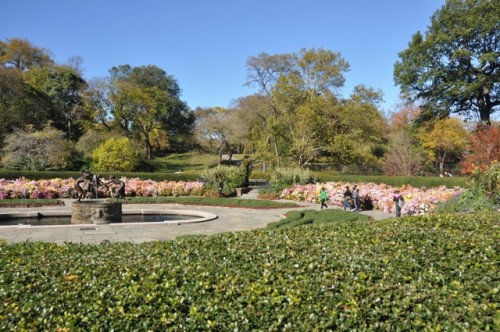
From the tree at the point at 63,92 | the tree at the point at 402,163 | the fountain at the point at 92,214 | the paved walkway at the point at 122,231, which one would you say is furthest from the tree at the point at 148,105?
the paved walkway at the point at 122,231

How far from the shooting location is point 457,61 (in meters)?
32.2

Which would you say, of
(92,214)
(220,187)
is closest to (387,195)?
(220,187)

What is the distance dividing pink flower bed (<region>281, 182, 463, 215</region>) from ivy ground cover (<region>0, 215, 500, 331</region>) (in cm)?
912

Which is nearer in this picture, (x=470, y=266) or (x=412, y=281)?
(x=412, y=281)

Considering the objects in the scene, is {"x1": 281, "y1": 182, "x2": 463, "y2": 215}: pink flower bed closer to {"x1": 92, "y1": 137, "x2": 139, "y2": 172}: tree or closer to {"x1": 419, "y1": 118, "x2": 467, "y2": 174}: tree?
{"x1": 92, "y1": 137, "x2": 139, "y2": 172}: tree

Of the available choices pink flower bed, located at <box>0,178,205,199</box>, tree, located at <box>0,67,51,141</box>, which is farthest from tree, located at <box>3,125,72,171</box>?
pink flower bed, located at <box>0,178,205,199</box>

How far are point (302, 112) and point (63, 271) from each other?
27.4m

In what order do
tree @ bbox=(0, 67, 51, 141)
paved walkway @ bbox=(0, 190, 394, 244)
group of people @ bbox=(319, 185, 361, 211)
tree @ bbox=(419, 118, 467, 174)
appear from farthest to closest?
1. tree @ bbox=(419, 118, 467, 174)
2. tree @ bbox=(0, 67, 51, 141)
3. group of people @ bbox=(319, 185, 361, 211)
4. paved walkway @ bbox=(0, 190, 394, 244)

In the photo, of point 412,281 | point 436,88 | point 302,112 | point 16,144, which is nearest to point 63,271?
point 412,281

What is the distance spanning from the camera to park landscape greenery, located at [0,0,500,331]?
10.7 feet

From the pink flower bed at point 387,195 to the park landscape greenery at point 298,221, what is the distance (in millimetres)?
87

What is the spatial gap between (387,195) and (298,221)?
268 inches

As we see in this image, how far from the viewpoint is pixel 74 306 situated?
333 centimetres

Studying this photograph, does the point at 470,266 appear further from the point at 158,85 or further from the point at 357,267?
the point at 158,85
